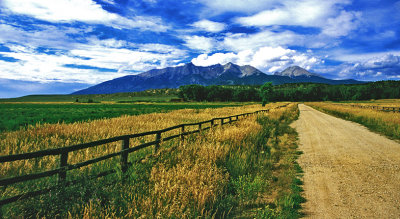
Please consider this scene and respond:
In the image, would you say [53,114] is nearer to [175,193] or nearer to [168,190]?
[168,190]

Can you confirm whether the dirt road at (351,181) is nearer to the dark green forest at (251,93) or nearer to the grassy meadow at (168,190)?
the grassy meadow at (168,190)

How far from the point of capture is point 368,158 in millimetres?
8727


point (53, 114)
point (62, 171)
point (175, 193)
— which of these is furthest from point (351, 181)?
point (53, 114)

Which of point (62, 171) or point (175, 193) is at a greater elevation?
point (62, 171)

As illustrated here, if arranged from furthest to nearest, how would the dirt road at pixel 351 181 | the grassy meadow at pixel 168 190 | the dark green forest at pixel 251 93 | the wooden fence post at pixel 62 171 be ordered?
the dark green forest at pixel 251 93 → the dirt road at pixel 351 181 → the wooden fence post at pixel 62 171 → the grassy meadow at pixel 168 190

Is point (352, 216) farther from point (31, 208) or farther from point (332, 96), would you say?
point (332, 96)

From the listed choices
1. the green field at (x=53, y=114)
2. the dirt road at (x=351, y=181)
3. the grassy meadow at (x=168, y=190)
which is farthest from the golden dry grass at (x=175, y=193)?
the green field at (x=53, y=114)

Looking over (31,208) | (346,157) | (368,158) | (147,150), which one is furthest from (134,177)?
(368,158)

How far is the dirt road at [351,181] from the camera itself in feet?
15.2

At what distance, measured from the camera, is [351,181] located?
6301 millimetres

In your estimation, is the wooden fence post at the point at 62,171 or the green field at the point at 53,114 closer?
the wooden fence post at the point at 62,171

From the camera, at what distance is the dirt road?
4645 millimetres

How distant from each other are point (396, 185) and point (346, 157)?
3.10m

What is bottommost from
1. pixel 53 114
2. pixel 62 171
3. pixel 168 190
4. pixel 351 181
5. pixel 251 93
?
pixel 351 181
